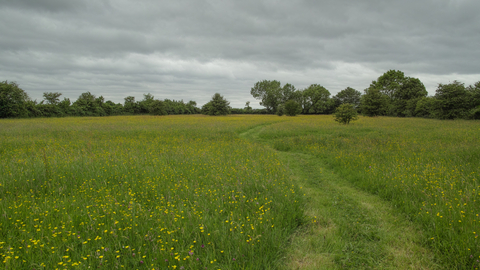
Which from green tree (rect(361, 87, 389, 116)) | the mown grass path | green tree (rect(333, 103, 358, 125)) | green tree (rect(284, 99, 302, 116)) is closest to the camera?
the mown grass path

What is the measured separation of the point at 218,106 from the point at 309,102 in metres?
35.8

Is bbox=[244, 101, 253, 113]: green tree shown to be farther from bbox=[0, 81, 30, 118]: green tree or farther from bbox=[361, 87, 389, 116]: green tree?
bbox=[0, 81, 30, 118]: green tree

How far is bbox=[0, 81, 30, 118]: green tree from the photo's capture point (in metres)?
40.2

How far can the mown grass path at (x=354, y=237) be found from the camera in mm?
3625

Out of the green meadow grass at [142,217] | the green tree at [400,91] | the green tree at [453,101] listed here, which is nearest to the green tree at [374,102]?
the green tree at [400,91]

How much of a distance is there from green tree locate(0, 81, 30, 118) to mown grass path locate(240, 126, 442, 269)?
59.8 meters

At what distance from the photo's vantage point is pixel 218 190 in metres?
5.82

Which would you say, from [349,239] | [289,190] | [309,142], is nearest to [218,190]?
[289,190]

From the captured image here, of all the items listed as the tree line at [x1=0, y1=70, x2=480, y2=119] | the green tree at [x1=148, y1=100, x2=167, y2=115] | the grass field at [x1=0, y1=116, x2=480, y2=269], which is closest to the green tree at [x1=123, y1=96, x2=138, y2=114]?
the tree line at [x1=0, y1=70, x2=480, y2=119]

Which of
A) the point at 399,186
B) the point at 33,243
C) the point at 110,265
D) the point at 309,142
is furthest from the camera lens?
the point at 309,142

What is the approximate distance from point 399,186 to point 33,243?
9.13m

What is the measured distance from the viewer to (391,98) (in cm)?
6231

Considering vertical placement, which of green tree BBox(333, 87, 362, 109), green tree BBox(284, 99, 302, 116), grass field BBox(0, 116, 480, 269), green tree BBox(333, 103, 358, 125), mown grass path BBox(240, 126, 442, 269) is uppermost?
green tree BBox(333, 87, 362, 109)

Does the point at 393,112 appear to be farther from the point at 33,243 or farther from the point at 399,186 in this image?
the point at 33,243
